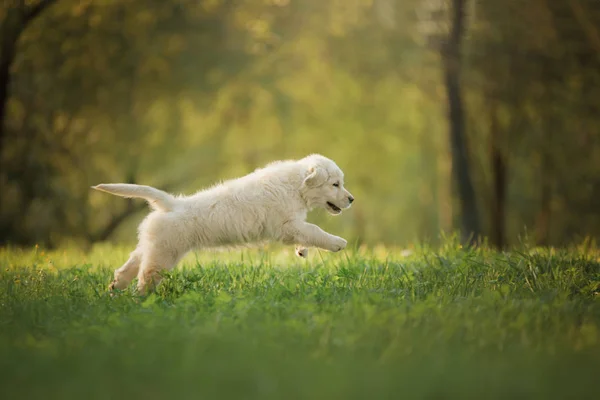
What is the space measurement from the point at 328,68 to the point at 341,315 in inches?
642

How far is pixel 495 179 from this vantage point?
18047mm

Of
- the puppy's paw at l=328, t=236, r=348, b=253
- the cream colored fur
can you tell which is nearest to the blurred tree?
the cream colored fur

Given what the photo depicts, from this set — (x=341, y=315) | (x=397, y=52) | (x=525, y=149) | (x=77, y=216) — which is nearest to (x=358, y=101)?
(x=397, y=52)

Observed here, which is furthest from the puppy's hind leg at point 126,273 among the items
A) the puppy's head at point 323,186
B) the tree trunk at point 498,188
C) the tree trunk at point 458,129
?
the tree trunk at point 498,188

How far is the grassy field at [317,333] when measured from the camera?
3511mm

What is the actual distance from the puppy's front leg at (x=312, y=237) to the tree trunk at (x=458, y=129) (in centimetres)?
667

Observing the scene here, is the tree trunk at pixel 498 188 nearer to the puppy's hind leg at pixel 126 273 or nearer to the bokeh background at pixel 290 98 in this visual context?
the bokeh background at pixel 290 98

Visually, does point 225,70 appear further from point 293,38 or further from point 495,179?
point 495,179

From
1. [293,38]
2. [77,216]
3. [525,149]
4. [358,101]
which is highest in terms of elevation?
[293,38]

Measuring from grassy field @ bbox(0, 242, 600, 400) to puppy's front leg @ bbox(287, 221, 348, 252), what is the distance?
26cm

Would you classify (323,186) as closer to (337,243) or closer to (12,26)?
(337,243)

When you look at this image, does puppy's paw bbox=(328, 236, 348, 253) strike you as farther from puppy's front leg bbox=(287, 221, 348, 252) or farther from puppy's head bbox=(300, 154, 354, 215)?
puppy's head bbox=(300, 154, 354, 215)

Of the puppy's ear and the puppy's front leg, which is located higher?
the puppy's ear

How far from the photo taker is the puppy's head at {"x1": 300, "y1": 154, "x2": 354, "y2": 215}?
7.34 metres
